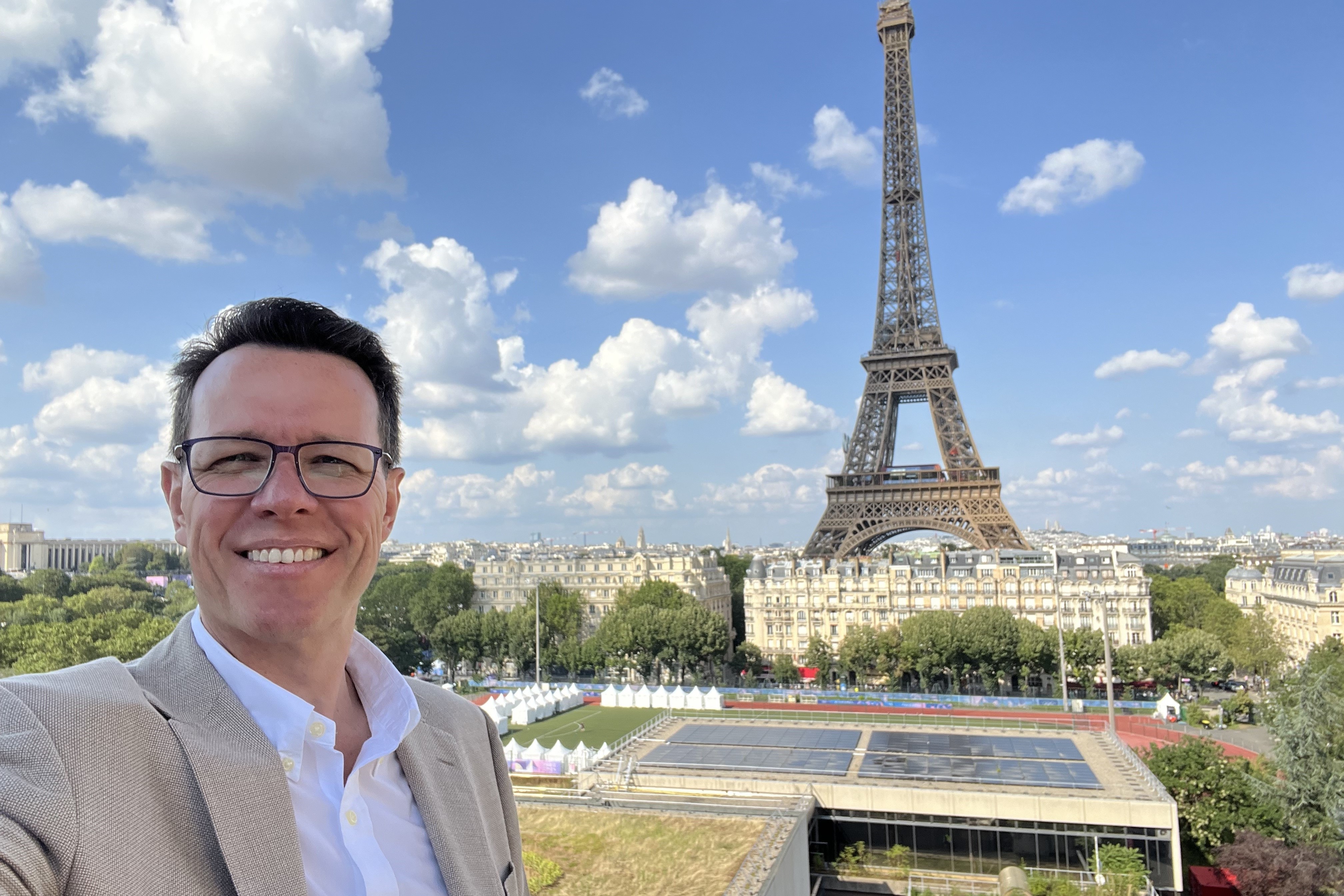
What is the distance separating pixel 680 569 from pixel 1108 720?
35.1 meters

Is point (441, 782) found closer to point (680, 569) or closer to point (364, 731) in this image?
point (364, 731)

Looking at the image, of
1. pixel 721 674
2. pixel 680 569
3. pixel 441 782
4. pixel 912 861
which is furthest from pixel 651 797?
pixel 680 569

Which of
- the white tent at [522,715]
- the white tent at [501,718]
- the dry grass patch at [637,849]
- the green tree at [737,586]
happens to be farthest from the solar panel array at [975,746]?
the green tree at [737,586]

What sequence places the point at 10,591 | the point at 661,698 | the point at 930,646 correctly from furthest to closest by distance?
the point at 10,591, the point at 930,646, the point at 661,698

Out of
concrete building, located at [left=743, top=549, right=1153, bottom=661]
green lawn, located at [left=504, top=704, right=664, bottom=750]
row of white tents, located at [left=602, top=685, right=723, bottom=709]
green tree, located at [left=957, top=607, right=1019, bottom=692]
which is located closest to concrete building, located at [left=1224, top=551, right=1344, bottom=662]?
concrete building, located at [left=743, top=549, right=1153, bottom=661]

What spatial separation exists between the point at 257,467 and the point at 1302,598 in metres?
72.1

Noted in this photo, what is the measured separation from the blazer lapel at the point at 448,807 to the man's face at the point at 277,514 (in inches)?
18.7

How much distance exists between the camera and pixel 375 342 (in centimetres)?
240

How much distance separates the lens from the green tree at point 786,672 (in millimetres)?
51875

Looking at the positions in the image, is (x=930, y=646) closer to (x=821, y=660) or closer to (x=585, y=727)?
(x=821, y=660)

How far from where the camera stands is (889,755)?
92.5 feet

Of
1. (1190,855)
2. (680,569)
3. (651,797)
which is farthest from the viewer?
(680,569)

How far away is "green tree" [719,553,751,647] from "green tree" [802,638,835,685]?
10166 millimetres

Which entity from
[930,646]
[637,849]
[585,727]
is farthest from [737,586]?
[637,849]
